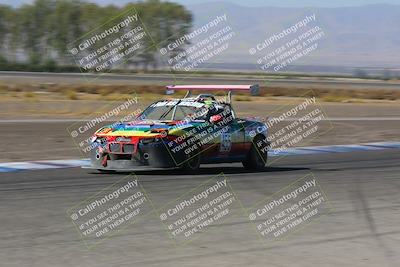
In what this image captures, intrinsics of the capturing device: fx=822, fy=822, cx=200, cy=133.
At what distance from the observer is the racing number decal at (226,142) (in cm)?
1414

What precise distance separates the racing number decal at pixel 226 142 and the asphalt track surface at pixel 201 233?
0.46 meters

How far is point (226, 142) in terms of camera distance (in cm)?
1423

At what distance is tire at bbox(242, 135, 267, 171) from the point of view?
15.0 meters

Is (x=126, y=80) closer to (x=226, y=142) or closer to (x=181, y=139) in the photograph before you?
(x=226, y=142)

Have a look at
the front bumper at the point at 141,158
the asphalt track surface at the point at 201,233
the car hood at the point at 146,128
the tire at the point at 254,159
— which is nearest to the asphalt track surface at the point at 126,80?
the tire at the point at 254,159

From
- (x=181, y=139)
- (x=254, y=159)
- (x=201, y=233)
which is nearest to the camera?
(x=201, y=233)

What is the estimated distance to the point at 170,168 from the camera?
13.3 m

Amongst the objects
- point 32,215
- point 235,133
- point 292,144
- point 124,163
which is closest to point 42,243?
point 32,215

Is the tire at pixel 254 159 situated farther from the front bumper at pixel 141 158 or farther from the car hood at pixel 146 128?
the front bumper at pixel 141 158

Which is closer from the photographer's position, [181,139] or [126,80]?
[181,139]

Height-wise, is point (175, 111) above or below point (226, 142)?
above

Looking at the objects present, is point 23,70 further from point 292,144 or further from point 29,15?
point 292,144

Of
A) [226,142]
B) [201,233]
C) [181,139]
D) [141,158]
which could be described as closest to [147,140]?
[141,158]

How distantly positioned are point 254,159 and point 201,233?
260 inches
